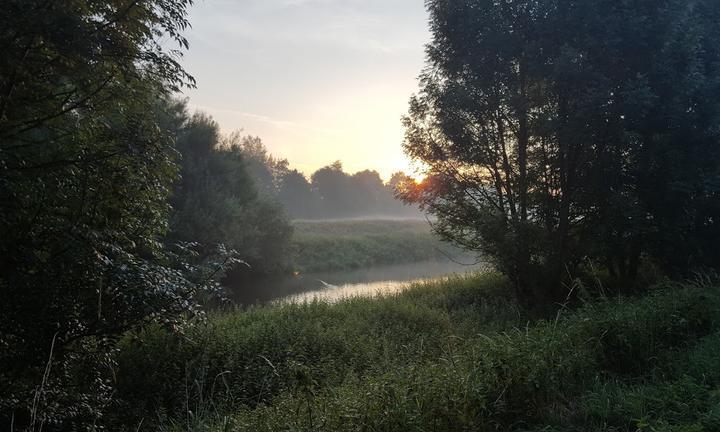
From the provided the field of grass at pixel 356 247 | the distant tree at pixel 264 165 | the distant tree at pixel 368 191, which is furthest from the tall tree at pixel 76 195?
the distant tree at pixel 368 191

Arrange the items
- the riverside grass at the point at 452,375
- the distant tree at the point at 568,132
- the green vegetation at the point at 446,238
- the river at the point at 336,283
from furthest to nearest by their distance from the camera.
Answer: the river at the point at 336,283
the distant tree at the point at 568,132
the green vegetation at the point at 446,238
the riverside grass at the point at 452,375

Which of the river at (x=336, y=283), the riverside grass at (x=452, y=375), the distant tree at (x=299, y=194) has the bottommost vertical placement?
the river at (x=336, y=283)

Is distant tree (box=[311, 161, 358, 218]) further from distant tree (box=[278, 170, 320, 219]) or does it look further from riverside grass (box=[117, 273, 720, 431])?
riverside grass (box=[117, 273, 720, 431])

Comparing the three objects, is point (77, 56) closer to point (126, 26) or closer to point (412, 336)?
point (126, 26)

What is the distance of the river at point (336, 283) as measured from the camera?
22438 mm

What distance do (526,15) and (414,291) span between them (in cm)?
888

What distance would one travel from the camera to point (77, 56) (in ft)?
18.3

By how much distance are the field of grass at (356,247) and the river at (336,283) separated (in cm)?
190

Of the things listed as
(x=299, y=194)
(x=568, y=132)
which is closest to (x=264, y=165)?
(x=299, y=194)

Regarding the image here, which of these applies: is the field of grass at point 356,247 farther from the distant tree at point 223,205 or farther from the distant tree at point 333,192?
the distant tree at point 333,192

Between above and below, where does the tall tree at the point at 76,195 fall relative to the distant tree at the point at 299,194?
below

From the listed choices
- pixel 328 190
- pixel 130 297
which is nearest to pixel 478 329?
pixel 130 297

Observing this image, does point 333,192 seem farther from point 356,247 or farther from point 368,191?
point 356,247

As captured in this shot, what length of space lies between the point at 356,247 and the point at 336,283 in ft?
41.1
